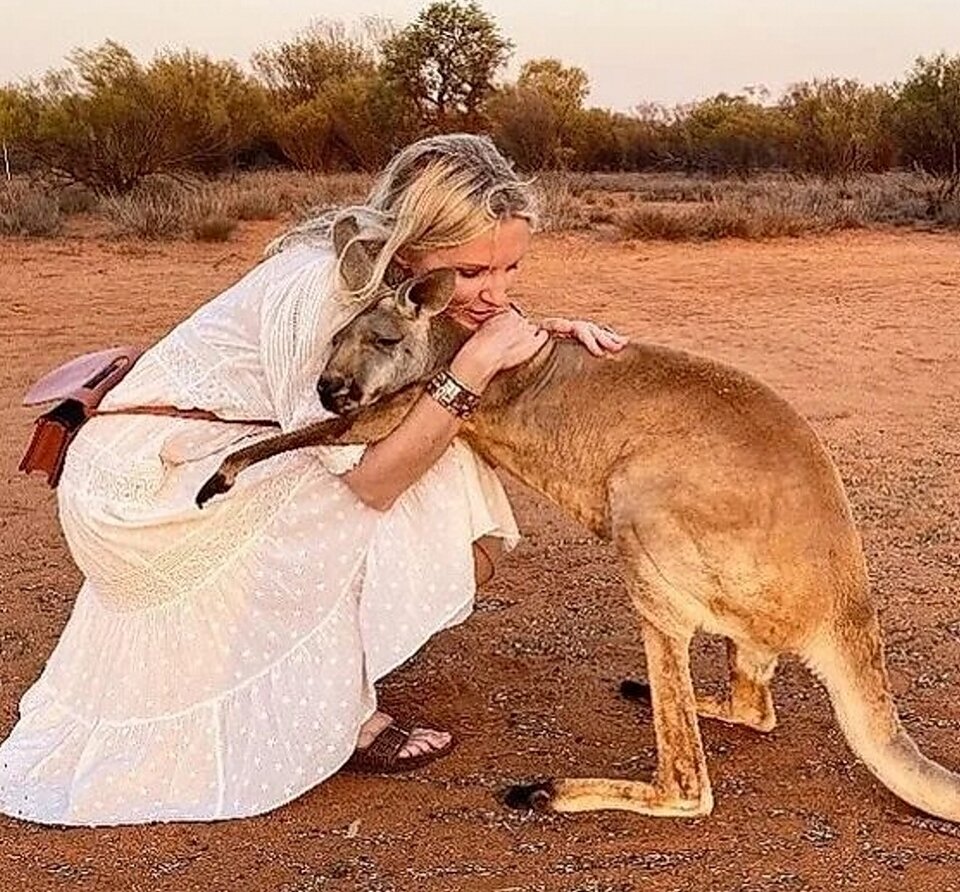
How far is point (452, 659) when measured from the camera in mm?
4688

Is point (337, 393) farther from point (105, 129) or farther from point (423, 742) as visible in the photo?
point (105, 129)

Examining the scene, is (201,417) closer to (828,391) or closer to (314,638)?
Result: (314,638)

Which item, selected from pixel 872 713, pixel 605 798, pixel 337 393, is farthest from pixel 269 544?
pixel 872 713

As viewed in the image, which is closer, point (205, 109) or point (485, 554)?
point (485, 554)

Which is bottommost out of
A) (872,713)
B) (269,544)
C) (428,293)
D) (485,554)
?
(872,713)

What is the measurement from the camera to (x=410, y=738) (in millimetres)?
3959

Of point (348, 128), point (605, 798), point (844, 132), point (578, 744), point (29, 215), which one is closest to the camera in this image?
point (605, 798)

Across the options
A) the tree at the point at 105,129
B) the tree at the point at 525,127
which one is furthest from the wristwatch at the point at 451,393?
the tree at the point at 525,127

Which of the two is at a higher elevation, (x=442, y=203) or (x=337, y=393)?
(x=442, y=203)

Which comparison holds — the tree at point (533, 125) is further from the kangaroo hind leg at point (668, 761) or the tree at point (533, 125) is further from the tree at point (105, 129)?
the kangaroo hind leg at point (668, 761)

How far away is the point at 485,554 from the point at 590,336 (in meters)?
0.78

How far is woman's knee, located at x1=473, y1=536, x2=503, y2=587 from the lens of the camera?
4.08 m

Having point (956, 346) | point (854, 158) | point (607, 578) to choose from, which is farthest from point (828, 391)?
point (854, 158)

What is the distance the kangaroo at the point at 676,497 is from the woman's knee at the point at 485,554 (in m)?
0.39
